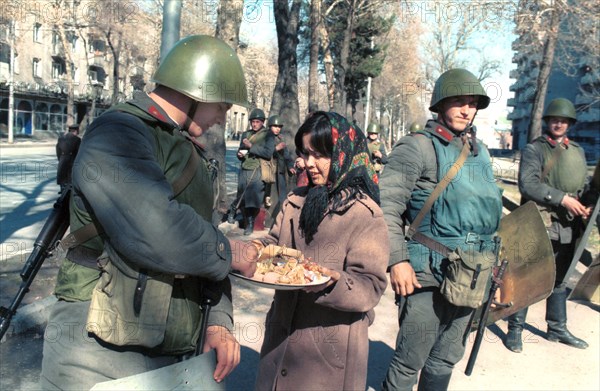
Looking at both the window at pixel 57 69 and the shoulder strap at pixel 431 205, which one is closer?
the shoulder strap at pixel 431 205

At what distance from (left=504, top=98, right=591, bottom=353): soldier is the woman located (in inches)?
97.6

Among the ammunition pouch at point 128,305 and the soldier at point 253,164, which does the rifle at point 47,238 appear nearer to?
the ammunition pouch at point 128,305

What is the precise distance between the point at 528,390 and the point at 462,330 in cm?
137

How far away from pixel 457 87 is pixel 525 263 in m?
1.29

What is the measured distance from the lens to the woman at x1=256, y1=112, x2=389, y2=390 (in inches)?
94.2

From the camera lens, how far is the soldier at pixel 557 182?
4406 millimetres

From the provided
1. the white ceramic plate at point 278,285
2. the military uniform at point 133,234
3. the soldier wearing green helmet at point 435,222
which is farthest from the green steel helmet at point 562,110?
the military uniform at point 133,234

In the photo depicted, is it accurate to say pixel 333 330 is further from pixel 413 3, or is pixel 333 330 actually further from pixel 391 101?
pixel 391 101

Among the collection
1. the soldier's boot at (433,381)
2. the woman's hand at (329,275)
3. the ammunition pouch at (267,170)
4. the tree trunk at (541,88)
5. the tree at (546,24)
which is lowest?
the soldier's boot at (433,381)

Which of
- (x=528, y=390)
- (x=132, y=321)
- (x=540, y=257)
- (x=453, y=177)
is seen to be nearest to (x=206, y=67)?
(x=132, y=321)

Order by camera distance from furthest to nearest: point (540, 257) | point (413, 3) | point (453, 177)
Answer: point (413, 3) → point (540, 257) → point (453, 177)

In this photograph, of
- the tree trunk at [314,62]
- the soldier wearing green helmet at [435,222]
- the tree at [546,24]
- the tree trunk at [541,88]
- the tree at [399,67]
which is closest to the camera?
the soldier wearing green helmet at [435,222]

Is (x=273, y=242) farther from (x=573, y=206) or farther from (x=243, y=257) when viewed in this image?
(x=573, y=206)

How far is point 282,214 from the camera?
2.70 m
